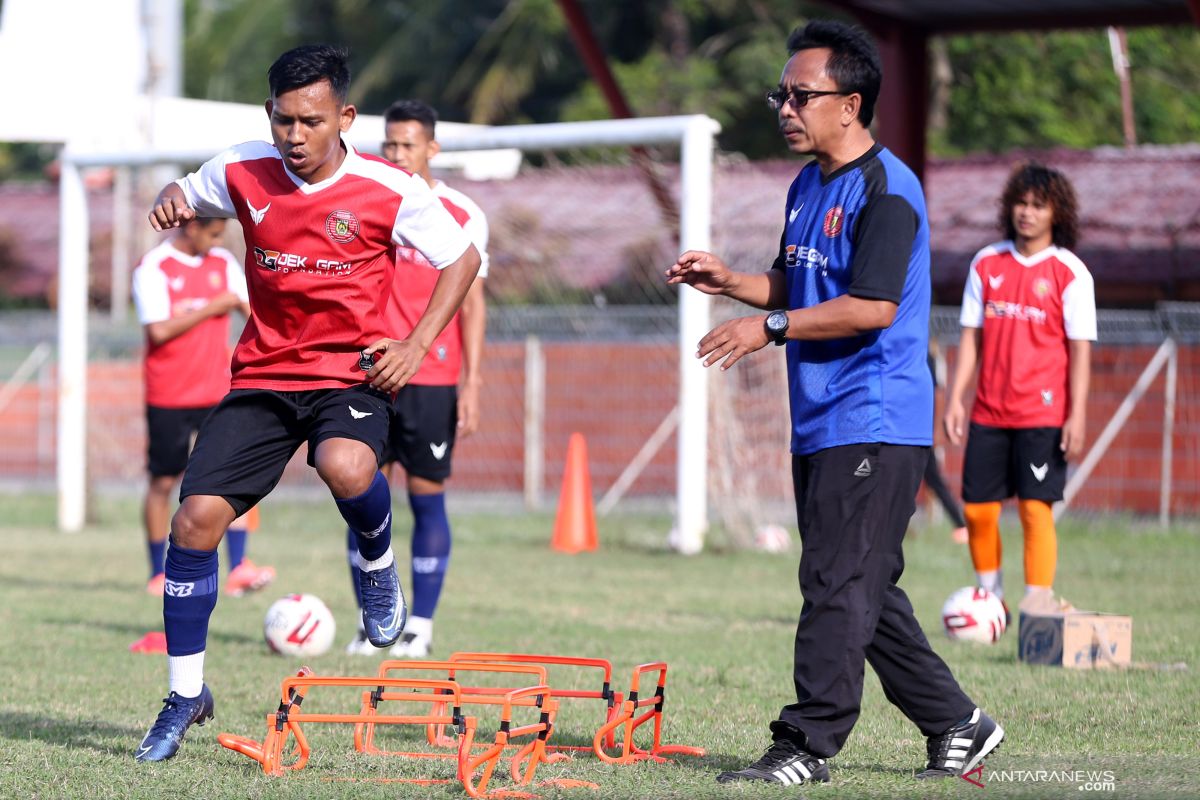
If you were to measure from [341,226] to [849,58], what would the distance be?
1758 mm

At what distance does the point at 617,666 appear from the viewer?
756 cm

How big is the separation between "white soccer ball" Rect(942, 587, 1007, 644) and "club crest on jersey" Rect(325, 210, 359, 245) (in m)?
4.22

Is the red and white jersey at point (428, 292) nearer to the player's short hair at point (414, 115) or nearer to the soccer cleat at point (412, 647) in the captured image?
the player's short hair at point (414, 115)

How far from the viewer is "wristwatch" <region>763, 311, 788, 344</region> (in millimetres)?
4609

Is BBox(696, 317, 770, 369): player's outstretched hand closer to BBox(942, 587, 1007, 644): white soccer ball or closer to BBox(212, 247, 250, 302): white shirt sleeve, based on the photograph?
BBox(942, 587, 1007, 644): white soccer ball

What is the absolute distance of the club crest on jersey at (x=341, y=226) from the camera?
212 inches

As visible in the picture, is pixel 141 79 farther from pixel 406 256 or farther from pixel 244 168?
pixel 244 168

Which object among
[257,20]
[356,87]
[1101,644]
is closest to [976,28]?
[1101,644]

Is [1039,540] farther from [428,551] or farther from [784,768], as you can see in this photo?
[784,768]

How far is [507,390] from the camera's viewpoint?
790 inches

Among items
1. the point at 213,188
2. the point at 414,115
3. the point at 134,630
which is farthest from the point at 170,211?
the point at 134,630

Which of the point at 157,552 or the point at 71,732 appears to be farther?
the point at 157,552

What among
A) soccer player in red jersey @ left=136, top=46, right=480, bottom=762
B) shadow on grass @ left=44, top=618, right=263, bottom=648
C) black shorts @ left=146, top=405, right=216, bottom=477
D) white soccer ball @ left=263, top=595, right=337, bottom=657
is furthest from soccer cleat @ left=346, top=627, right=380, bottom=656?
black shorts @ left=146, top=405, right=216, bottom=477

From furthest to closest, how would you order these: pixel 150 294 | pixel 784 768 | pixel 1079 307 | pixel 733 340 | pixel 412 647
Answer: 1. pixel 150 294
2. pixel 1079 307
3. pixel 412 647
4. pixel 784 768
5. pixel 733 340
